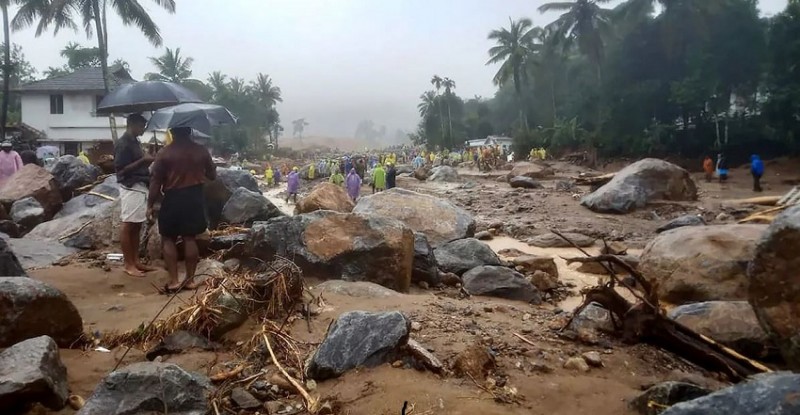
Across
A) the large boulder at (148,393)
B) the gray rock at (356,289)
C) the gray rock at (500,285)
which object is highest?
the large boulder at (148,393)

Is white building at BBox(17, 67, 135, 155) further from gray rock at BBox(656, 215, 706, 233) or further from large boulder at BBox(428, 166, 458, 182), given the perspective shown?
gray rock at BBox(656, 215, 706, 233)

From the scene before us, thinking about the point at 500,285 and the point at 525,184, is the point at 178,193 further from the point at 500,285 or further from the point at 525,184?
the point at 525,184

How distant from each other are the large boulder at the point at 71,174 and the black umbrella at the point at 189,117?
3598mm

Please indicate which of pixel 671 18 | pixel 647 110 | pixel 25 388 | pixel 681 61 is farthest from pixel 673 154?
pixel 25 388

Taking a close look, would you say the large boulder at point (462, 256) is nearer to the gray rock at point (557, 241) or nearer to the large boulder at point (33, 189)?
the gray rock at point (557, 241)

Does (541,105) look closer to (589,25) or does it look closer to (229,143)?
(589,25)

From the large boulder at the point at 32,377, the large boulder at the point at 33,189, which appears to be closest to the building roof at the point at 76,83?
the large boulder at the point at 33,189

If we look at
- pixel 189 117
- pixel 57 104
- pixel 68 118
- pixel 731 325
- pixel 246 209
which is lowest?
pixel 731 325

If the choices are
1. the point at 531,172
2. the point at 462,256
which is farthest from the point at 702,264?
the point at 531,172

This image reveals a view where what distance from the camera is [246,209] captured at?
6.92 m

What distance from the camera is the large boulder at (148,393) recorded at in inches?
88.9

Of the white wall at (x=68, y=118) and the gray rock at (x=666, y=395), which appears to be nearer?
the gray rock at (x=666, y=395)

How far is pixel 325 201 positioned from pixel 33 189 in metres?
3.96

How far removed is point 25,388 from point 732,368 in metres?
3.22
